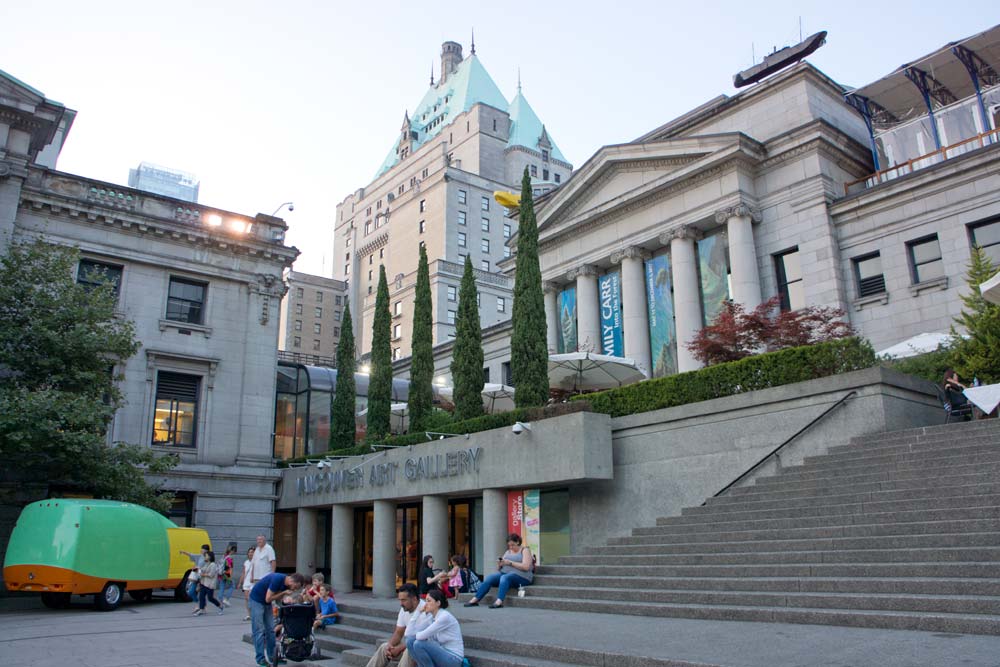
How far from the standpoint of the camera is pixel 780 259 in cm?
3341

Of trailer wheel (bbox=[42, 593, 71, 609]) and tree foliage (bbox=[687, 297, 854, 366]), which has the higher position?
tree foliage (bbox=[687, 297, 854, 366])

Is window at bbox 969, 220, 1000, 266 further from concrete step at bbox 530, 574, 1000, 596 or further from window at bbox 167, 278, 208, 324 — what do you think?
window at bbox 167, 278, 208, 324

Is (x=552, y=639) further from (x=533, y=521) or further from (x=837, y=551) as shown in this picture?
(x=533, y=521)

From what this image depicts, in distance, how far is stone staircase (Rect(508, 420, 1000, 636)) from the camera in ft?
32.9

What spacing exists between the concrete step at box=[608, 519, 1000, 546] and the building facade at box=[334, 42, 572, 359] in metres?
65.5

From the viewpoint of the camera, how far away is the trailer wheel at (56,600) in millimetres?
21666

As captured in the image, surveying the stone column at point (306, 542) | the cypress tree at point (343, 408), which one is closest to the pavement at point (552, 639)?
the stone column at point (306, 542)

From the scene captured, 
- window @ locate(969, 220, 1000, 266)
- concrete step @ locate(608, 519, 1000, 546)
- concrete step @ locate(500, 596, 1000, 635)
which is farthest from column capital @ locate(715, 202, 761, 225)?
concrete step @ locate(500, 596, 1000, 635)

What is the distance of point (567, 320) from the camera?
4041 centimetres

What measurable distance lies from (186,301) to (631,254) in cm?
2027

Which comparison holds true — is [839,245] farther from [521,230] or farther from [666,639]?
[666,639]

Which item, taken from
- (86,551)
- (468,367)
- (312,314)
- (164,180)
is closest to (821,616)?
(468,367)

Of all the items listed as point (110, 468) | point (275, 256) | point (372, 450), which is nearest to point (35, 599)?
point (110, 468)

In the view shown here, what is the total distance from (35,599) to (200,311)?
42.3 feet
